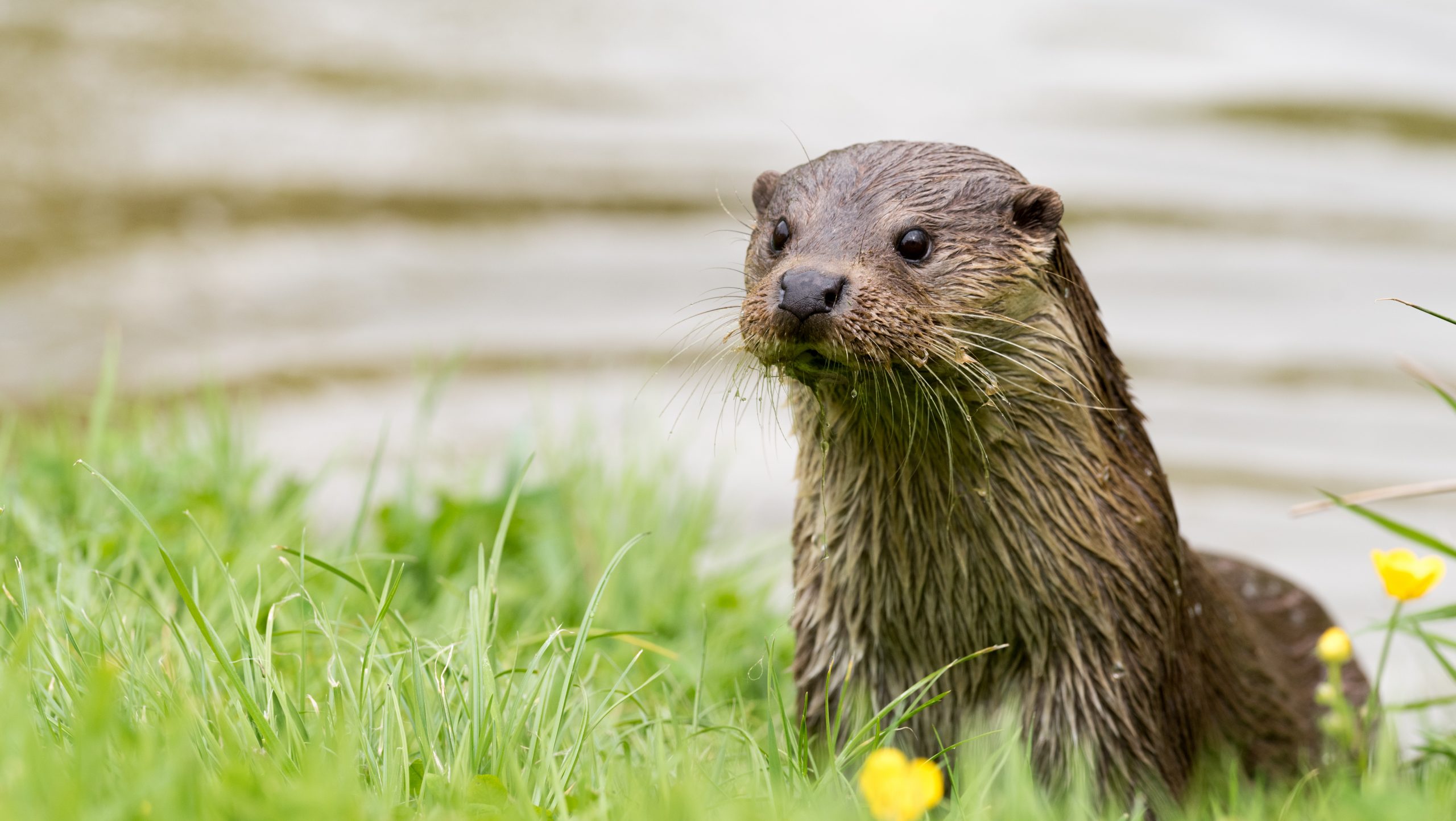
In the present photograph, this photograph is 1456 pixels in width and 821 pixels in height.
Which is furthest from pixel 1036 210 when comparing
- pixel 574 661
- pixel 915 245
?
pixel 574 661

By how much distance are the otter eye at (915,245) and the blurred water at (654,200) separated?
2.12 m

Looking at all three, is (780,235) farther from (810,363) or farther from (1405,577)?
(1405,577)

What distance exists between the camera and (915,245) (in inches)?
107

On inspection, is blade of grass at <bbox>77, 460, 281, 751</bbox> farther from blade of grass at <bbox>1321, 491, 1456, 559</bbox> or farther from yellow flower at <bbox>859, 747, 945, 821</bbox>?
blade of grass at <bbox>1321, 491, 1456, 559</bbox>

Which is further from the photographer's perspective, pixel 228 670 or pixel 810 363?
pixel 810 363

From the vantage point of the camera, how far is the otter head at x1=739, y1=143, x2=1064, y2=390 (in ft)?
8.29

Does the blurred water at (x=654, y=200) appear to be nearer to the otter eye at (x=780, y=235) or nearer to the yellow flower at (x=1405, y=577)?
the otter eye at (x=780, y=235)

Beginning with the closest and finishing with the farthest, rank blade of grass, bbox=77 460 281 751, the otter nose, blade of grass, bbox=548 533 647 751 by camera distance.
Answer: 1. blade of grass, bbox=77 460 281 751
2. blade of grass, bbox=548 533 647 751
3. the otter nose

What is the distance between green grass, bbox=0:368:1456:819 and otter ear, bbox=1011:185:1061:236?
834 mm

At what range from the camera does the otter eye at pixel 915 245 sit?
107 inches

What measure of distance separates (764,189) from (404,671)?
1131 mm

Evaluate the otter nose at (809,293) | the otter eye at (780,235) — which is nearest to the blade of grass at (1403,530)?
the otter nose at (809,293)

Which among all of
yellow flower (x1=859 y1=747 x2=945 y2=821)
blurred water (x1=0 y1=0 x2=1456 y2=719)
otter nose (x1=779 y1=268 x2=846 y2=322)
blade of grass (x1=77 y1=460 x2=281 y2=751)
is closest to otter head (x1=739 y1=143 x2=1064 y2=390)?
otter nose (x1=779 y1=268 x2=846 y2=322)

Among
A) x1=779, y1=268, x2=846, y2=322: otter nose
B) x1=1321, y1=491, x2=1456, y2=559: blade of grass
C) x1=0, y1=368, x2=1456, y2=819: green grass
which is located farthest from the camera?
x1=1321, y1=491, x2=1456, y2=559: blade of grass
